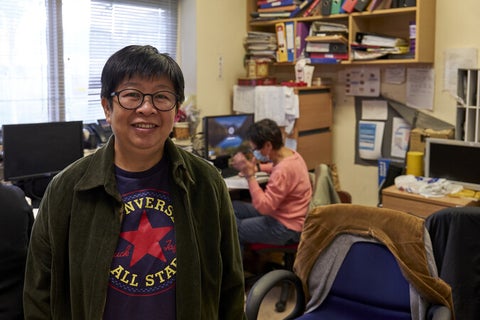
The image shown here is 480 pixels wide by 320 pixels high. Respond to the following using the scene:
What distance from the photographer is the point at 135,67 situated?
120 cm

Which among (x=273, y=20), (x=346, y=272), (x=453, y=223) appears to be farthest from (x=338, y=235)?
(x=273, y=20)

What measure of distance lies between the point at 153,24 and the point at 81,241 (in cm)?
316

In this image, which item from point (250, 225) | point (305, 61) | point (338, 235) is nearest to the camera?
point (338, 235)

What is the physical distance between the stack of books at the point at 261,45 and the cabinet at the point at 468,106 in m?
1.51

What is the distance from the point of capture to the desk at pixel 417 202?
3039mm

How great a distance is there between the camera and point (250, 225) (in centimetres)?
315

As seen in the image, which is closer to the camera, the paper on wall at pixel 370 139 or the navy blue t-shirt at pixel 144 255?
the navy blue t-shirt at pixel 144 255

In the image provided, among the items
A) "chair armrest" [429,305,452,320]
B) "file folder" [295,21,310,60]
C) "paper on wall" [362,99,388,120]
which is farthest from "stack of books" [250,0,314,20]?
"chair armrest" [429,305,452,320]

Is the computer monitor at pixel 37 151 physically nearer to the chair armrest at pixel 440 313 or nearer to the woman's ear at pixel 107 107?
the woman's ear at pixel 107 107

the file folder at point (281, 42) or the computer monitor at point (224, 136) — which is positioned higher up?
the file folder at point (281, 42)

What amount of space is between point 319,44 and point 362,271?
2.22 meters

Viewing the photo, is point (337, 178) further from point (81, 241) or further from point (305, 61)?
point (81, 241)

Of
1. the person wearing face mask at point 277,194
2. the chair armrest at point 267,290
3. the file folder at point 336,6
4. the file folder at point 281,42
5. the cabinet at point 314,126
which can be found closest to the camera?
the chair armrest at point 267,290

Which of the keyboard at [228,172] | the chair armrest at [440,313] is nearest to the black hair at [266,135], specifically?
the keyboard at [228,172]
